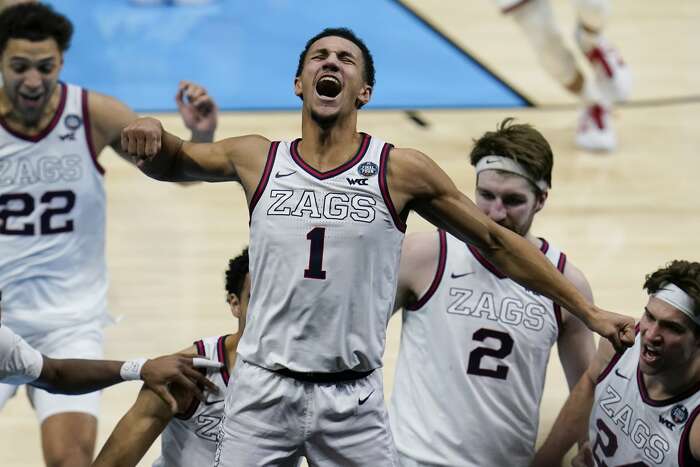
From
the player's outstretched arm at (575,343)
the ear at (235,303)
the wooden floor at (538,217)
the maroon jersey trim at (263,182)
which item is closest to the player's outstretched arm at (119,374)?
the ear at (235,303)

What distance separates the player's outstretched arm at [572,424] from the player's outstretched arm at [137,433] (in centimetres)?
132

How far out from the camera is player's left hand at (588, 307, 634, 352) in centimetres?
358

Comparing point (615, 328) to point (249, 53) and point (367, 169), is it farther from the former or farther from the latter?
point (249, 53)

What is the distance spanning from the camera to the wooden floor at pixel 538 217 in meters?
6.54

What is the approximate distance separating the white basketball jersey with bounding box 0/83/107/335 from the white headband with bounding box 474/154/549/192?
1.58m

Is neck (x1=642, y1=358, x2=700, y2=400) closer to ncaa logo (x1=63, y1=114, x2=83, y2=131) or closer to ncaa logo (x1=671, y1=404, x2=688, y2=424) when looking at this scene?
ncaa logo (x1=671, y1=404, x2=688, y2=424)

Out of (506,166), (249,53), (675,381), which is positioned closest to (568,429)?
(675,381)

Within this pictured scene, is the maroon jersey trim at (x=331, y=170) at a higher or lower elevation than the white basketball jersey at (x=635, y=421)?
higher

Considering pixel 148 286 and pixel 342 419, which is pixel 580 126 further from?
pixel 342 419

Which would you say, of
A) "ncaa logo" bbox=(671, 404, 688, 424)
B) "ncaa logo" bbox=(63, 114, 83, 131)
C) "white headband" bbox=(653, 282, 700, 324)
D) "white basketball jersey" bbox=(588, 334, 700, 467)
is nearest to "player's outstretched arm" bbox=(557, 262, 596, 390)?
"white basketball jersey" bbox=(588, 334, 700, 467)

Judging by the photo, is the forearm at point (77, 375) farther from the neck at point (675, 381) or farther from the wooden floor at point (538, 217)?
the neck at point (675, 381)

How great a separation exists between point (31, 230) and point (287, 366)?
2.05 meters

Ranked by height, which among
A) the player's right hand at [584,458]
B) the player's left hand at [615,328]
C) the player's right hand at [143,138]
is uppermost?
the player's right hand at [143,138]

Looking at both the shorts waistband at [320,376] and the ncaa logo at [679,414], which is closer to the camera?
the shorts waistband at [320,376]
